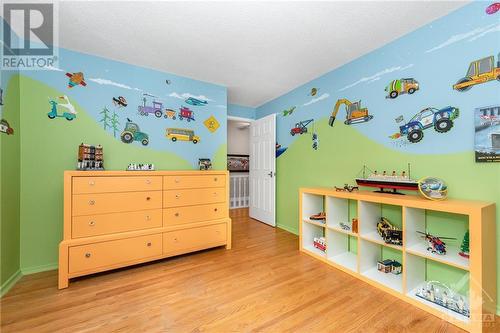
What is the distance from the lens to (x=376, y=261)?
2.27m

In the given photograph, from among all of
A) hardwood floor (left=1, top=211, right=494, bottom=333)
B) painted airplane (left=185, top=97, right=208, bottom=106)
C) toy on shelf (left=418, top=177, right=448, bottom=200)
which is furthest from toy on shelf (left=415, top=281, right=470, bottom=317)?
painted airplane (left=185, top=97, right=208, bottom=106)

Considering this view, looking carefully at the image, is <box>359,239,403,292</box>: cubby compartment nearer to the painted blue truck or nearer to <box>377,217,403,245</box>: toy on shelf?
<box>377,217,403,245</box>: toy on shelf

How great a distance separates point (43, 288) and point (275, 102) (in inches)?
160

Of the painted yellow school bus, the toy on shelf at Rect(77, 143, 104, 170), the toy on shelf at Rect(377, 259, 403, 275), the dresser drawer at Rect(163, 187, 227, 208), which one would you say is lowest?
the toy on shelf at Rect(377, 259, 403, 275)

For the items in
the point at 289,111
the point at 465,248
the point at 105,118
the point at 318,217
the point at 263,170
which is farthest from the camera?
the point at 263,170

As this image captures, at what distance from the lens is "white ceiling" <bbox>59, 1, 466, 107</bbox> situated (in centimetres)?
179

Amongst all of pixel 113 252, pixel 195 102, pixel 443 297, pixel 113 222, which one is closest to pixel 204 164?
pixel 195 102

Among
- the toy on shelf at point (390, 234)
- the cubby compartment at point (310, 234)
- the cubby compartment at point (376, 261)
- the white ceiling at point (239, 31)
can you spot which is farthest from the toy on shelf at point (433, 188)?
the white ceiling at point (239, 31)

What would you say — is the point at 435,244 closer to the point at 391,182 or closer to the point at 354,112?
the point at 391,182

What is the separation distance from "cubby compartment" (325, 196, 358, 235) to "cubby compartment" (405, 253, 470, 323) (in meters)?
0.69

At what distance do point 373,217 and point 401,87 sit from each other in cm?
144

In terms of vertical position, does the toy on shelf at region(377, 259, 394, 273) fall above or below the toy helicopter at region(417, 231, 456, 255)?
below

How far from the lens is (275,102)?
13.4 feet

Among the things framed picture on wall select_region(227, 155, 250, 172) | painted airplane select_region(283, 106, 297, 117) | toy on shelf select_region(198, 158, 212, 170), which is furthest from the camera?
framed picture on wall select_region(227, 155, 250, 172)
